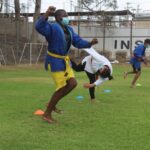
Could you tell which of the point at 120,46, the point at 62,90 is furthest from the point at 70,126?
the point at 120,46

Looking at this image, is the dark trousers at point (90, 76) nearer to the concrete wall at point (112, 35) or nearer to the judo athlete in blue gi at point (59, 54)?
the judo athlete in blue gi at point (59, 54)

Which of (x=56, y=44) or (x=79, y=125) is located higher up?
(x=56, y=44)

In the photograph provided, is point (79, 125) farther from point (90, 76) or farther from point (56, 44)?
point (90, 76)

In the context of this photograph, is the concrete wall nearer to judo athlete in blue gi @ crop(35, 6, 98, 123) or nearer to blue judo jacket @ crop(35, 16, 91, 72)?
judo athlete in blue gi @ crop(35, 6, 98, 123)

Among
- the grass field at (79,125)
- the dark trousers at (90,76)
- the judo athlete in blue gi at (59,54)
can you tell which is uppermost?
the judo athlete in blue gi at (59,54)

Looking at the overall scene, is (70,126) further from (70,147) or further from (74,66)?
(74,66)

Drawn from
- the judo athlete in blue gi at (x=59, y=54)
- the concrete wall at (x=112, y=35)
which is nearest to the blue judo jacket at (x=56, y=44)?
the judo athlete in blue gi at (x=59, y=54)

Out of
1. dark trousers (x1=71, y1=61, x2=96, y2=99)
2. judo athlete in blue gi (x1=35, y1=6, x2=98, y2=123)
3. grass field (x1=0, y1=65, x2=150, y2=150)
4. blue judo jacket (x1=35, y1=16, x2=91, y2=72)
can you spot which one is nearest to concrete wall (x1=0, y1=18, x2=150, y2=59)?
dark trousers (x1=71, y1=61, x2=96, y2=99)

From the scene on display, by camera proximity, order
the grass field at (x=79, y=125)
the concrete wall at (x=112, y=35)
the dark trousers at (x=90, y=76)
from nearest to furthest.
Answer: the grass field at (x=79, y=125)
the dark trousers at (x=90, y=76)
the concrete wall at (x=112, y=35)

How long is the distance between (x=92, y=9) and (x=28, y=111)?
3962 cm

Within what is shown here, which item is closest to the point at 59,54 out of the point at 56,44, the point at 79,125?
the point at 56,44

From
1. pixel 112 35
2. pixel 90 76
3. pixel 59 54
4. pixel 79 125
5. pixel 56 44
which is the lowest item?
pixel 79 125

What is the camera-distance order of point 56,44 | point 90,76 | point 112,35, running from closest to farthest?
point 56,44
point 90,76
point 112,35

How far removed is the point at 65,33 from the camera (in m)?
8.41
